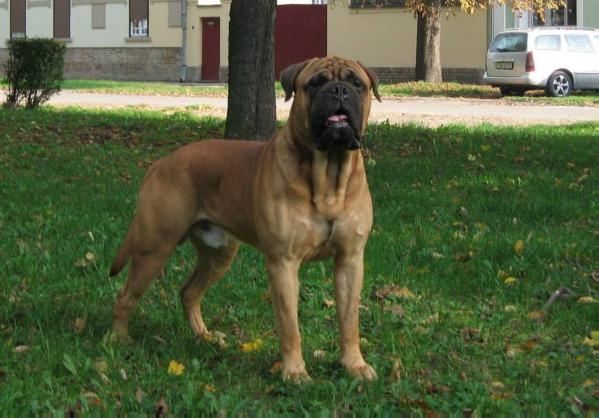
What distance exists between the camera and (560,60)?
87.4 feet

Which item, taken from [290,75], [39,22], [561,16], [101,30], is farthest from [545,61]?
[39,22]

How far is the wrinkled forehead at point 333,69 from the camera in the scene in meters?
4.36

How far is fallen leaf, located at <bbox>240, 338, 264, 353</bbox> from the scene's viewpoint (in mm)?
4961

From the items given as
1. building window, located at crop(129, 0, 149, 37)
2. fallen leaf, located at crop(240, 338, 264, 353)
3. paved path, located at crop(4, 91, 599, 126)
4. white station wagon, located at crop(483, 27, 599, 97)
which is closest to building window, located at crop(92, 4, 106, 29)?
building window, located at crop(129, 0, 149, 37)

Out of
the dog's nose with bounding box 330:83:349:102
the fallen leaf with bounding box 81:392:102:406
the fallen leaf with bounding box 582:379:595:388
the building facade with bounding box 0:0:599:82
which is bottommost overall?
the fallen leaf with bounding box 81:392:102:406

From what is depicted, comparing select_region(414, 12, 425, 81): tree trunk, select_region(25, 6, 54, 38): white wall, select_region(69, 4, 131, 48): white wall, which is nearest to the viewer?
select_region(414, 12, 425, 81): tree trunk

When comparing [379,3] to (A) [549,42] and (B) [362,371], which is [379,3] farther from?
(B) [362,371]

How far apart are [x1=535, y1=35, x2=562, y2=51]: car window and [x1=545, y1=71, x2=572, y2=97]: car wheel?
70 cm

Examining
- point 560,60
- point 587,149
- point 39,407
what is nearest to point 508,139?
point 587,149

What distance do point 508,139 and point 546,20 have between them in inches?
905

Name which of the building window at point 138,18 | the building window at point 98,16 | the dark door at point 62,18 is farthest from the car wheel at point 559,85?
the dark door at point 62,18

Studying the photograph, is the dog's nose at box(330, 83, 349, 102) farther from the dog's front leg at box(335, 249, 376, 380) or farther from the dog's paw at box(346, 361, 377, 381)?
the dog's paw at box(346, 361, 377, 381)

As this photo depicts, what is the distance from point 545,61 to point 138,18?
65.0ft

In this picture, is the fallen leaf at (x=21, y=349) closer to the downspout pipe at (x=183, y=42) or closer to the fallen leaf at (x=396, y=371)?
the fallen leaf at (x=396, y=371)
